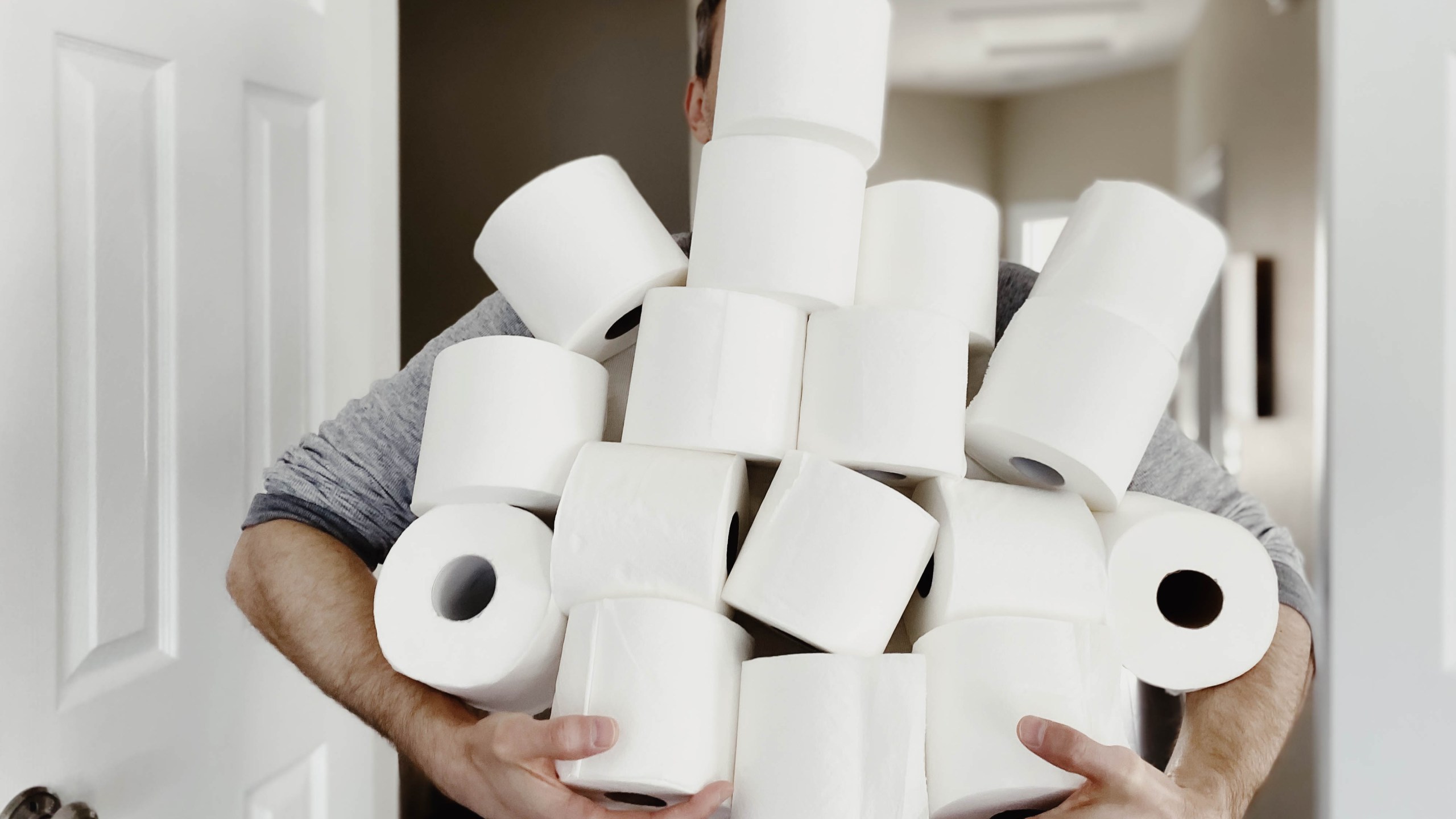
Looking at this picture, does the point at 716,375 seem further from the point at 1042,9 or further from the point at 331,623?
the point at 1042,9

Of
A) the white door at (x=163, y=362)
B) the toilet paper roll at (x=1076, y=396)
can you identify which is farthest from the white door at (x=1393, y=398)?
the white door at (x=163, y=362)

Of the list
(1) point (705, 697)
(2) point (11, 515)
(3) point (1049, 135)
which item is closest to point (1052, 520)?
(1) point (705, 697)

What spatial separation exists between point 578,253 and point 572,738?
339mm

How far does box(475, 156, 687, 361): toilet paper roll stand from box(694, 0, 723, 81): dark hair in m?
0.40

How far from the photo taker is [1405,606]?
1.24 metres

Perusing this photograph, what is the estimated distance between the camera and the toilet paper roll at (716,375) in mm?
643

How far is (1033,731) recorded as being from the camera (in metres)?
0.56

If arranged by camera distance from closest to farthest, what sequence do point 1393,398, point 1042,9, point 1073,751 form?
1. point 1073,751
2. point 1393,398
3. point 1042,9

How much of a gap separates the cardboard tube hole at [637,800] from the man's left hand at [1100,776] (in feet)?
0.78

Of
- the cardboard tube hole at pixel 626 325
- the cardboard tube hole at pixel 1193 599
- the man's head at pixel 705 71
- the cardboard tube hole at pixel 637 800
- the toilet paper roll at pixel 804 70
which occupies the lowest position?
the cardboard tube hole at pixel 637 800

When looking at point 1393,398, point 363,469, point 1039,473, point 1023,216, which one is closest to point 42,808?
point 363,469

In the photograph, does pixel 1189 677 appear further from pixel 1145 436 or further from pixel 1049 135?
pixel 1049 135

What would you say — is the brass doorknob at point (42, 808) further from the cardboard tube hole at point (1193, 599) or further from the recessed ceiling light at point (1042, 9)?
the recessed ceiling light at point (1042, 9)

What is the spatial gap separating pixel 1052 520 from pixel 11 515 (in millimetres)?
756
